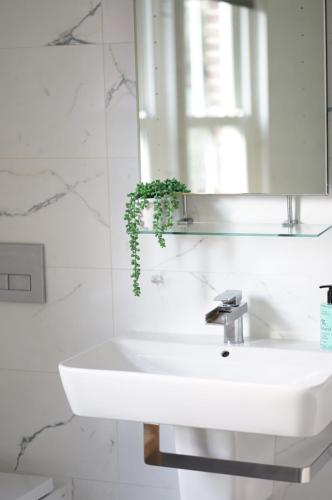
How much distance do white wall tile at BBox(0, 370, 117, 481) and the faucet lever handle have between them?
581 millimetres

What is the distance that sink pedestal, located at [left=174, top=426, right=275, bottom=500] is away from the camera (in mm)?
2115

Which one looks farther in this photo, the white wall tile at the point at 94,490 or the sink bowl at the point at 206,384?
the white wall tile at the point at 94,490

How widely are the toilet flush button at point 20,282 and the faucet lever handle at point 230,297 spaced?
25.4 inches

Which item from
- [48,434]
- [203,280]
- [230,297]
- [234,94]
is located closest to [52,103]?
[234,94]

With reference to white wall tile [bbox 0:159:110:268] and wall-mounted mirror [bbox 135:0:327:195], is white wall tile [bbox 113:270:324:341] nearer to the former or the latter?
white wall tile [bbox 0:159:110:268]

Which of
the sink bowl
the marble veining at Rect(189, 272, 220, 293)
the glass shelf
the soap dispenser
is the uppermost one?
the glass shelf

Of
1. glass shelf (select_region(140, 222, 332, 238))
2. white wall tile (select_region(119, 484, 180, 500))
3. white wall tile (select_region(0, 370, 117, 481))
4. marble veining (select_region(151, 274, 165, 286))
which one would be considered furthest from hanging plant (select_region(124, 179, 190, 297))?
white wall tile (select_region(119, 484, 180, 500))

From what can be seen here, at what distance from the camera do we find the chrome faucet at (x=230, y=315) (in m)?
2.25

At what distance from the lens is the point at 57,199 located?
258 cm

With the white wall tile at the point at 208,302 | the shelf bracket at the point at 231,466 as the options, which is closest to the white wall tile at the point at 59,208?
the white wall tile at the point at 208,302

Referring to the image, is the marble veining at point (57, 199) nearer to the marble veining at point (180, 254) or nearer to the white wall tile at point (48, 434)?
the marble veining at point (180, 254)

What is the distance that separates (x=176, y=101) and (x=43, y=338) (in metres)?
0.84

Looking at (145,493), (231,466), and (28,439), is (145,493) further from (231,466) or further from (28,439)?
(231,466)

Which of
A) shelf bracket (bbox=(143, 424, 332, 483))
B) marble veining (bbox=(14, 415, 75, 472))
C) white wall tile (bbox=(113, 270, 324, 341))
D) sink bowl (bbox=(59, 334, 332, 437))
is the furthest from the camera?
marble veining (bbox=(14, 415, 75, 472))
